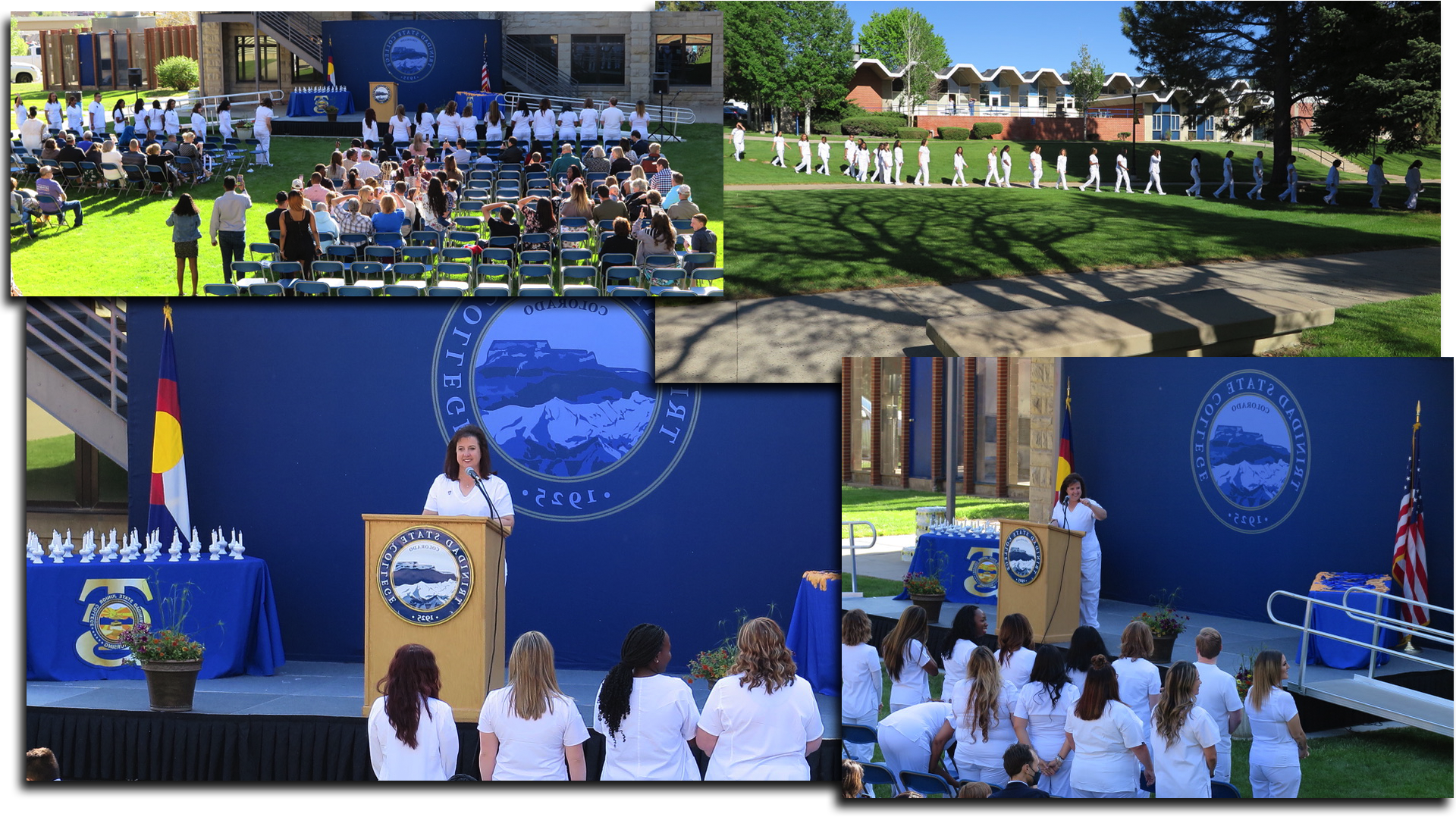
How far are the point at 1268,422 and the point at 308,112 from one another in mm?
6557

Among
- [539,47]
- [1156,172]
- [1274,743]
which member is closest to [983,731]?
[1274,743]

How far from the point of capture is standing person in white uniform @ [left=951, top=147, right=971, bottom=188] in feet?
28.1

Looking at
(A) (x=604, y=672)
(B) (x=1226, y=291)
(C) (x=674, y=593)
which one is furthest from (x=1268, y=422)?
(A) (x=604, y=672)

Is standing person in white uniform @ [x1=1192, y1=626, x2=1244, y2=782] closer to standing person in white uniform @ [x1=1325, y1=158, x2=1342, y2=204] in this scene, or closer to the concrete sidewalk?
the concrete sidewalk

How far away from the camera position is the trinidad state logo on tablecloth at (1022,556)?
677 centimetres

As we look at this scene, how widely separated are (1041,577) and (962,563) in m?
0.47

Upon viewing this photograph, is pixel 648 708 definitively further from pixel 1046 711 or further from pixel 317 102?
pixel 317 102

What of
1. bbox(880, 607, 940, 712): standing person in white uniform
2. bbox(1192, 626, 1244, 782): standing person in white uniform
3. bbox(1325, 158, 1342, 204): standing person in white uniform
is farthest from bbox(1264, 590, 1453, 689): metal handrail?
bbox(1325, 158, 1342, 204): standing person in white uniform

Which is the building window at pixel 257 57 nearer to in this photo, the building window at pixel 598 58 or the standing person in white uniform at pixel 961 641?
the building window at pixel 598 58

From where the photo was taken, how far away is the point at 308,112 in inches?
325

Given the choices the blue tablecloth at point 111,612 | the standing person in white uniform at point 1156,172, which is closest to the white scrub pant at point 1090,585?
the standing person in white uniform at point 1156,172

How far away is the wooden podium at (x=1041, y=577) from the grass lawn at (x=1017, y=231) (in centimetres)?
213

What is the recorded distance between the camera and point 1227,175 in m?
8.54

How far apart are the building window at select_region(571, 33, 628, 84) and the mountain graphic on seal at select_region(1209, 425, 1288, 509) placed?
4.59 metres
